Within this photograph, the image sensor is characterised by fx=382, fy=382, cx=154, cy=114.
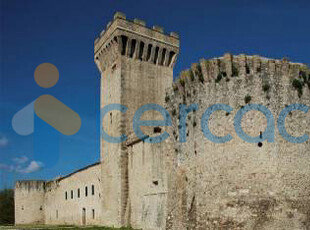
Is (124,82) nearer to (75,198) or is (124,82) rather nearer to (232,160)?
(232,160)

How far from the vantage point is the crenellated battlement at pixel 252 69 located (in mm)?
13680

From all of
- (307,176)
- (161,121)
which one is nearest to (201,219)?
(307,176)

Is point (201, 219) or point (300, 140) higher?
point (300, 140)

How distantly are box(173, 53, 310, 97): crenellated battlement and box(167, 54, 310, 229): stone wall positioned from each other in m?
0.03

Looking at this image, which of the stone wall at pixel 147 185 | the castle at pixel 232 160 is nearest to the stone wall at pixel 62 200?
the stone wall at pixel 147 185

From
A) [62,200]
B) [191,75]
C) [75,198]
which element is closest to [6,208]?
[62,200]

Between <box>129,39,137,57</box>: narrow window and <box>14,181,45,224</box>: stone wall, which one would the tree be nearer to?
<box>14,181,45,224</box>: stone wall

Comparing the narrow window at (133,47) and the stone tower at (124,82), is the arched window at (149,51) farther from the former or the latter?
the narrow window at (133,47)

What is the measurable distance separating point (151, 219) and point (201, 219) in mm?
6411

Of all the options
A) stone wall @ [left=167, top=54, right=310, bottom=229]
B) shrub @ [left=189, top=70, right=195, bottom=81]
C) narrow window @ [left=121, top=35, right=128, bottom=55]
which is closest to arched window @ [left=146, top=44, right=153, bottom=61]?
narrow window @ [left=121, top=35, right=128, bottom=55]

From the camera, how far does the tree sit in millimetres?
50094

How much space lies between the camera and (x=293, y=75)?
45.6 feet

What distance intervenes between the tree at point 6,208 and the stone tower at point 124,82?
29.7 meters

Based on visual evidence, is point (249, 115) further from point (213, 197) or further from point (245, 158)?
point (213, 197)
